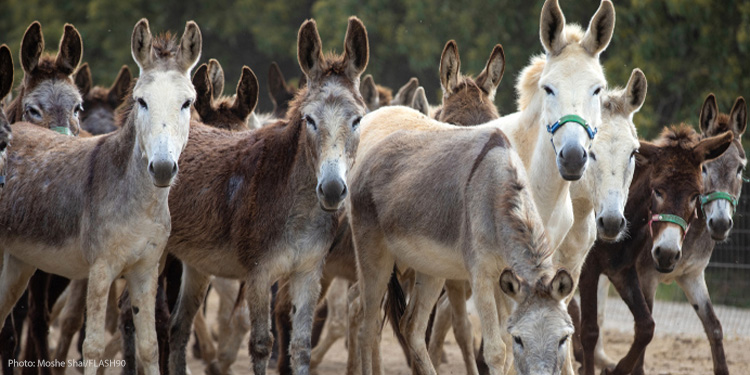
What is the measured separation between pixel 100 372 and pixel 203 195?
76.4 inches

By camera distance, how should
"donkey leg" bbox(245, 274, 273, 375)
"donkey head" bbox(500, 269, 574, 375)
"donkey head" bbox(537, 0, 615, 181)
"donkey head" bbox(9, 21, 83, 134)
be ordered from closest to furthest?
"donkey head" bbox(500, 269, 574, 375) < "donkey head" bbox(537, 0, 615, 181) < "donkey leg" bbox(245, 274, 273, 375) < "donkey head" bbox(9, 21, 83, 134)

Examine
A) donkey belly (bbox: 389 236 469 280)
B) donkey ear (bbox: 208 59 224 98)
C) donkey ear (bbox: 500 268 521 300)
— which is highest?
donkey ear (bbox: 208 59 224 98)

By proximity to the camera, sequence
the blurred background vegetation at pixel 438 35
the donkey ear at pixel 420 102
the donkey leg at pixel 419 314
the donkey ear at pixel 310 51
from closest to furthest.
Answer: the donkey ear at pixel 310 51 < the donkey leg at pixel 419 314 < the donkey ear at pixel 420 102 < the blurred background vegetation at pixel 438 35

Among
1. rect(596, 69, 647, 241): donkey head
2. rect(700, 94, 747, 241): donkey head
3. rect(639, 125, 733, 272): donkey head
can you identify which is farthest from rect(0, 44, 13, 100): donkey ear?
rect(700, 94, 747, 241): donkey head

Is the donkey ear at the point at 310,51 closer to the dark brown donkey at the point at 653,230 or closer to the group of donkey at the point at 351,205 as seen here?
the group of donkey at the point at 351,205

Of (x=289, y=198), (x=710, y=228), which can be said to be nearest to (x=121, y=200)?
(x=289, y=198)

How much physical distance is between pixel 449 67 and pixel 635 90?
2.05 meters

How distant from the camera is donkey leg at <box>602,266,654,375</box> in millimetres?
6340

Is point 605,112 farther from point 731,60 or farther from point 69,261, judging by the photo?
point 731,60

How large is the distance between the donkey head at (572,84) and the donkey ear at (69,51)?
3.54 metres

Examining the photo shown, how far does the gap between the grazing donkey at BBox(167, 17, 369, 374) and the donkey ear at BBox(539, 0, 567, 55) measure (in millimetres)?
1071

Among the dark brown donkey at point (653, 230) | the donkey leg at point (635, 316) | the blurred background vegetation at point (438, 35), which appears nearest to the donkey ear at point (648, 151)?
the dark brown donkey at point (653, 230)

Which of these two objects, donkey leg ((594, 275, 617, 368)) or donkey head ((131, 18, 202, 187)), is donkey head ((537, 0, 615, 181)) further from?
donkey leg ((594, 275, 617, 368))

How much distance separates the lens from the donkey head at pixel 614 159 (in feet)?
17.7
